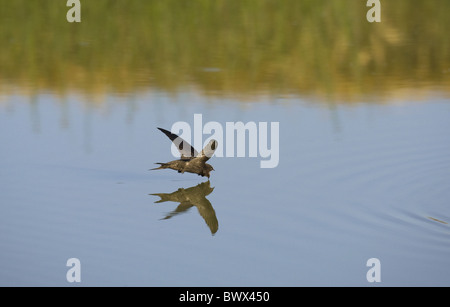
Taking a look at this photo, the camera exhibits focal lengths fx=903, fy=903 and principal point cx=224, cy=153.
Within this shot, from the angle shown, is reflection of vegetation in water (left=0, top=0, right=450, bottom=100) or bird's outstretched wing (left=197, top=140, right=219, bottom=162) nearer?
bird's outstretched wing (left=197, top=140, right=219, bottom=162)

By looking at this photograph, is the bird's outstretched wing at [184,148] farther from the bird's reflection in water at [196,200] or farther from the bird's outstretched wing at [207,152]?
the bird's reflection in water at [196,200]

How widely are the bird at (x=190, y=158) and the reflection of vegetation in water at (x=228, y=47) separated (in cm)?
207

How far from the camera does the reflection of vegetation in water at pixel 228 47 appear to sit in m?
8.22

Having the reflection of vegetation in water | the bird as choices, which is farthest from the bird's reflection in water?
the reflection of vegetation in water

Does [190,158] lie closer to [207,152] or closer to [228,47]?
[207,152]

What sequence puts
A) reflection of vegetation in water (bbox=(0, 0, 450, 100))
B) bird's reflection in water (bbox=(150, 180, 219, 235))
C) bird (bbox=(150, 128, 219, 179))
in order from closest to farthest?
bird's reflection in water (bbox=(150, 180, 219, 235)), bird (bbox=(150, 128, 219, 179)), reflection of vegetation in water (bbox=(0, 0, 450, 100))

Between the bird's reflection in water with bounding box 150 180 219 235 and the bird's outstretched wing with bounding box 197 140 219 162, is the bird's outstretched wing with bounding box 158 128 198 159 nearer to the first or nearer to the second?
the bird's outstretched wing with bounding box 197 140 219 162

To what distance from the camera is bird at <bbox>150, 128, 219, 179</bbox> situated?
18.3 ft

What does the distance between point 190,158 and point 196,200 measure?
0.38m

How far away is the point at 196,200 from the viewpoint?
5.37 m

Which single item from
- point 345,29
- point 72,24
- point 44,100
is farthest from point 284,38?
point 44,100

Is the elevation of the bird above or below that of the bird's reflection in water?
above

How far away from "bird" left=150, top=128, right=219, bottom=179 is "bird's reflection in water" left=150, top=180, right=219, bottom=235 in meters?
0.10

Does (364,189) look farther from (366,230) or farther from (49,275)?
(49,275)
